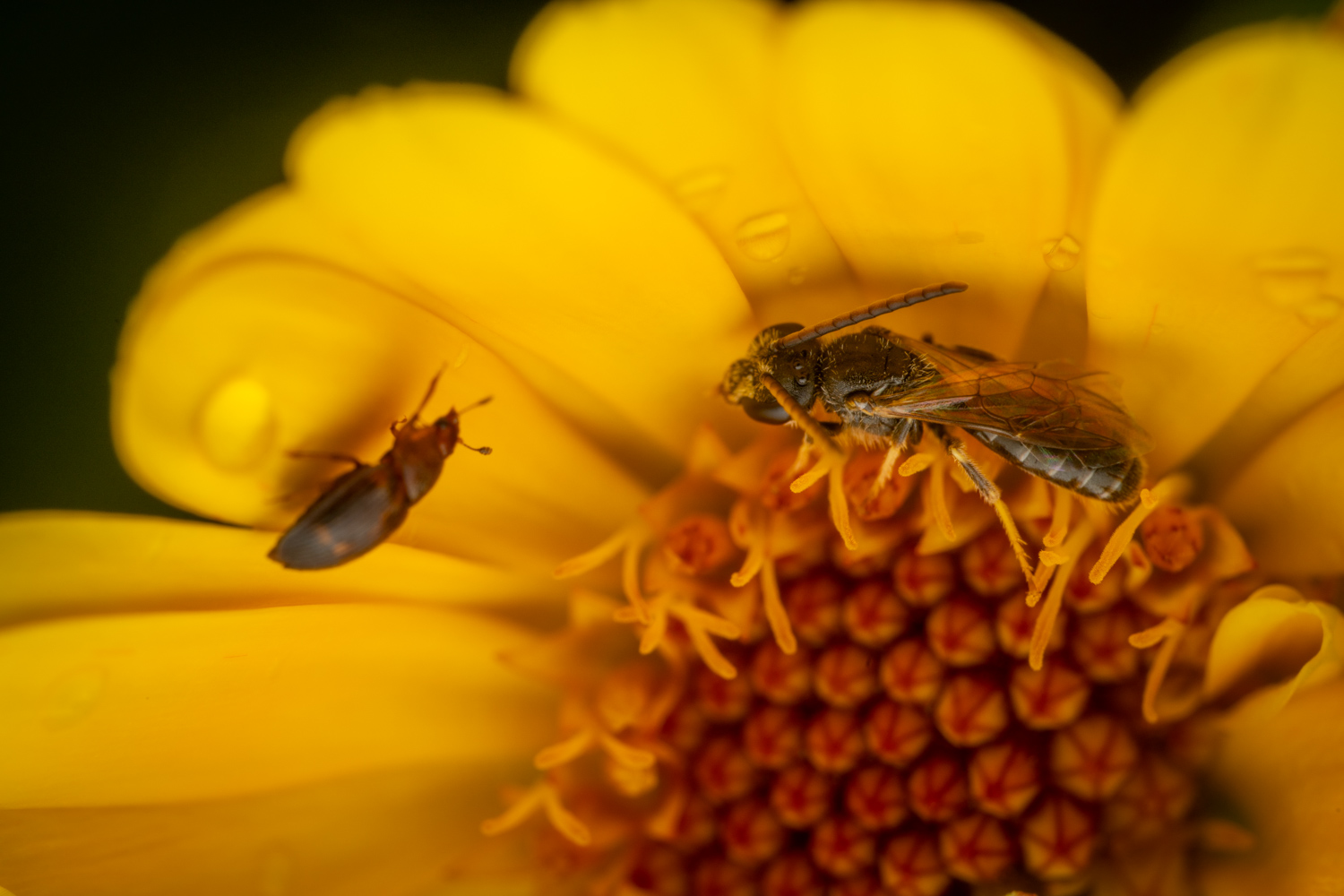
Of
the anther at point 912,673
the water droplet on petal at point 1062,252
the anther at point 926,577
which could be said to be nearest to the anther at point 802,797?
the anther at point 912,673

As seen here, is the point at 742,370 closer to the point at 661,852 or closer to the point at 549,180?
the point at 549,180

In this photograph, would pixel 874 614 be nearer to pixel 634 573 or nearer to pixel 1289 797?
pixel 634 573

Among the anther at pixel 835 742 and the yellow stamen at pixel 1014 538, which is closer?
the yellow stamen at pixel 1014 538

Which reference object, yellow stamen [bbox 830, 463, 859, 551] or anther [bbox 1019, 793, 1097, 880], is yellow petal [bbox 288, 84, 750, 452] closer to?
yellow stamen [bbox 830, 463, 859, 551]

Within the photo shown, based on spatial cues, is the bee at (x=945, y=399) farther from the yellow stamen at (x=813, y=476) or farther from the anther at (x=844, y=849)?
the anther at (x=844, y=849)

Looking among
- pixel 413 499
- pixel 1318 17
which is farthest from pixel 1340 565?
pixel 413 499
